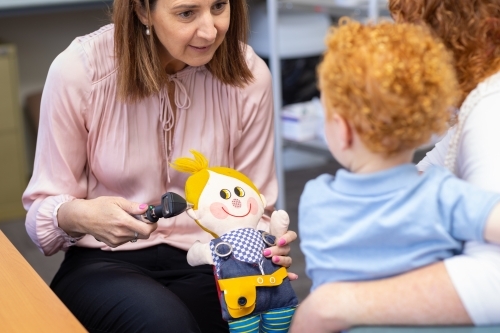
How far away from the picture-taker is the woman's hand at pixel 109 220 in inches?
55.2

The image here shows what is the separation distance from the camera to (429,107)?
3.12ft

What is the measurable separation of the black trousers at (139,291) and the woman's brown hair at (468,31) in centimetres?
66

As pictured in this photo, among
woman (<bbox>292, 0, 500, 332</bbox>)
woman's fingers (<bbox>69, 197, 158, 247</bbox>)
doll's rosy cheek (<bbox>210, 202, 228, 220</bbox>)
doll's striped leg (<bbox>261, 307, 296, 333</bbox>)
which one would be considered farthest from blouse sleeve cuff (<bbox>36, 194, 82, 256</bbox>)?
woman (<bbox>292, 0, 500, 332</bbox>)

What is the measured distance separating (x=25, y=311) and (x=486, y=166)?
27.7 inches

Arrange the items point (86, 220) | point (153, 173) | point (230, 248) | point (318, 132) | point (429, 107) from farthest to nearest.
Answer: point (318, 132) → point (153, 173) → point (86, 220) → point (230, 248) → point (429, 107)

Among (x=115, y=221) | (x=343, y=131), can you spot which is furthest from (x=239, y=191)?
(x=343, y=131)

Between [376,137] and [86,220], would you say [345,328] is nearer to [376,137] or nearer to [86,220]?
[376,137]

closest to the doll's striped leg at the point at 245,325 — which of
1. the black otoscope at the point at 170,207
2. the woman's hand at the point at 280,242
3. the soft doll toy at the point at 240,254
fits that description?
the soft doll toy at the point at 240,254

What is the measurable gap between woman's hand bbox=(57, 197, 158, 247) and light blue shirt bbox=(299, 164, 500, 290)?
462 mm

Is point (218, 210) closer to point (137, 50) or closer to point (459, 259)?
point (137, 50)

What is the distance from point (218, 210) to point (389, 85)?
1.77 ft

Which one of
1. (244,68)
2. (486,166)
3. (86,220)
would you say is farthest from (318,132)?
(486,166)

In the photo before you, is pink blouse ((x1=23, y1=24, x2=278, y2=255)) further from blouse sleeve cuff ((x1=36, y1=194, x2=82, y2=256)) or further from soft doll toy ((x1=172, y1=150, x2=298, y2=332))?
soft doll toy ((x1=172, y1=150, x2=298, y2=332))

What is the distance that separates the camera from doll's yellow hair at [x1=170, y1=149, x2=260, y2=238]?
4.63 feet
